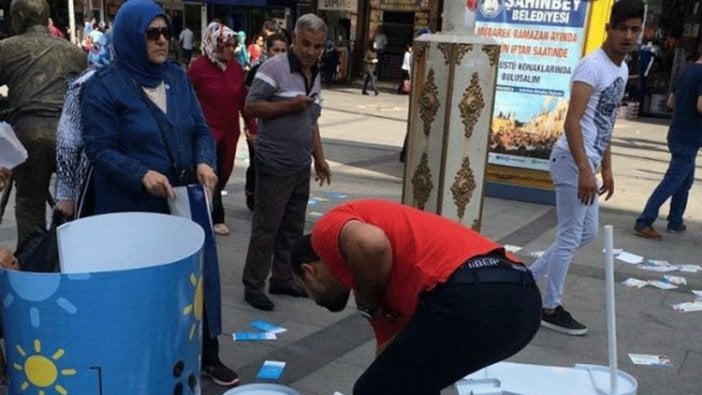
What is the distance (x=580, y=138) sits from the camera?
374cm

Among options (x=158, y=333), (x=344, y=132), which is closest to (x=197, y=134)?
(x=158, y=333)

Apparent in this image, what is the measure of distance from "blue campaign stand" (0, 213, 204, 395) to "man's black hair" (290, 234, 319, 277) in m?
0.31

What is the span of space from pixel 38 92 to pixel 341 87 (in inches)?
670

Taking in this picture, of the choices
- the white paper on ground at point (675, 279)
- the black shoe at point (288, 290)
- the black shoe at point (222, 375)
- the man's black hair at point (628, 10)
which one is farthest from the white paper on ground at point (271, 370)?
the white paper on ground at point (675, 279)

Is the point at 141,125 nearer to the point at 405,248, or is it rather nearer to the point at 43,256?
the point at 43,256

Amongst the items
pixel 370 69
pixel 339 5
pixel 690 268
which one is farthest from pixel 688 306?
pixel 339 5

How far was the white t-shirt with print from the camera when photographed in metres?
3.77

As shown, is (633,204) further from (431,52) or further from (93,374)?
(93,374)

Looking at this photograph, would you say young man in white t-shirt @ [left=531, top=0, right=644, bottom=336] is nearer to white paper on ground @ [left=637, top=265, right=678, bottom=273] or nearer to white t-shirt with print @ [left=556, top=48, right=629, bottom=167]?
white t-shirt with print @ [left=556, top=48, right=629, bottom=167]

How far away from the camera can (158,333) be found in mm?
2094

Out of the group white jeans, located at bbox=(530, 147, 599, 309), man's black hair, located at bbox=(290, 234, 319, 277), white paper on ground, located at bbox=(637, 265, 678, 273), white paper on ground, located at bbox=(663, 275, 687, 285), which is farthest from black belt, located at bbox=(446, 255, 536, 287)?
white paper on ground, located at bbox=(637, 265, 678, 273)

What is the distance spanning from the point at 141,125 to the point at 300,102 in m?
1.28

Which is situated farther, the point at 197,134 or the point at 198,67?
the point at 198,67

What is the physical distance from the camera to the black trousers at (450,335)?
6.63ft
